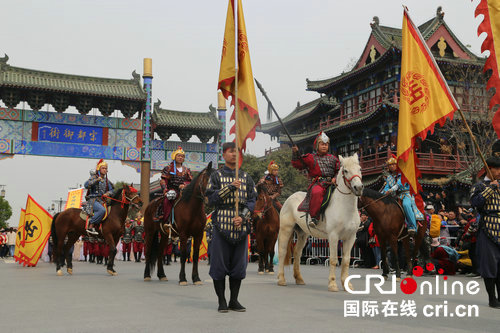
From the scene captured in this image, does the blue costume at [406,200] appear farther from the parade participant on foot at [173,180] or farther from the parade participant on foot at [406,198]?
the parade participant on foot at [173,180]

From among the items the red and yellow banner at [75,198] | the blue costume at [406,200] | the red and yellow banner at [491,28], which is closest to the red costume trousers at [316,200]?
the blue costume at [406,200]

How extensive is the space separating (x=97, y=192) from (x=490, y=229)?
8653mm

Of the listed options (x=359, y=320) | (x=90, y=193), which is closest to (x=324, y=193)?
(x=359, y=320)

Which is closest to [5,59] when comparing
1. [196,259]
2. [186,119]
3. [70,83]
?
[70,83]

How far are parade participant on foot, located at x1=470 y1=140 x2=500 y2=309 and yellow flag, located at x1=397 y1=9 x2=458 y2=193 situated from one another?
153 cm

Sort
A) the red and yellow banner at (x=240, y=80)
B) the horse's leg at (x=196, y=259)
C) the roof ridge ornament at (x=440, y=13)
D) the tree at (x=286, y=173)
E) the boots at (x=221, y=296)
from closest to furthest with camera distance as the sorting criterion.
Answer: the boots at (x=221, y=296) < the red and yellow banner at (x=240, y=80) < the horse's leg at (x=196, y=259) < the roof ridge ornament at (x=440, y=13) < the tree at (x=286, y=173)

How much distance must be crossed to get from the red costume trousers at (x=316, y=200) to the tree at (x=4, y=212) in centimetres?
7357

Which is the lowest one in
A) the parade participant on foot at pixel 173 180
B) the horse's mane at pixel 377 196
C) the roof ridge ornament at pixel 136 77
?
the horse's mane at pixel 377 196

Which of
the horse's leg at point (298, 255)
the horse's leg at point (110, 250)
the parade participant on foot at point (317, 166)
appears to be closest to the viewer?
the parade participant on foot at point (317, 166)

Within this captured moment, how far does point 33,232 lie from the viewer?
15602mm

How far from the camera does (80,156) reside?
3300 cm

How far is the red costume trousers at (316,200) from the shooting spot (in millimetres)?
8289

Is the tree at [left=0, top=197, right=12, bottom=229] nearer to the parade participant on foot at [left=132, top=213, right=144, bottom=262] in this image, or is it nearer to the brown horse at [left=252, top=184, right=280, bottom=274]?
the parade participant on foot at [left=132, top=213, right=144, bottom=262]

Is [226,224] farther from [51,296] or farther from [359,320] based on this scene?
[51,296]
